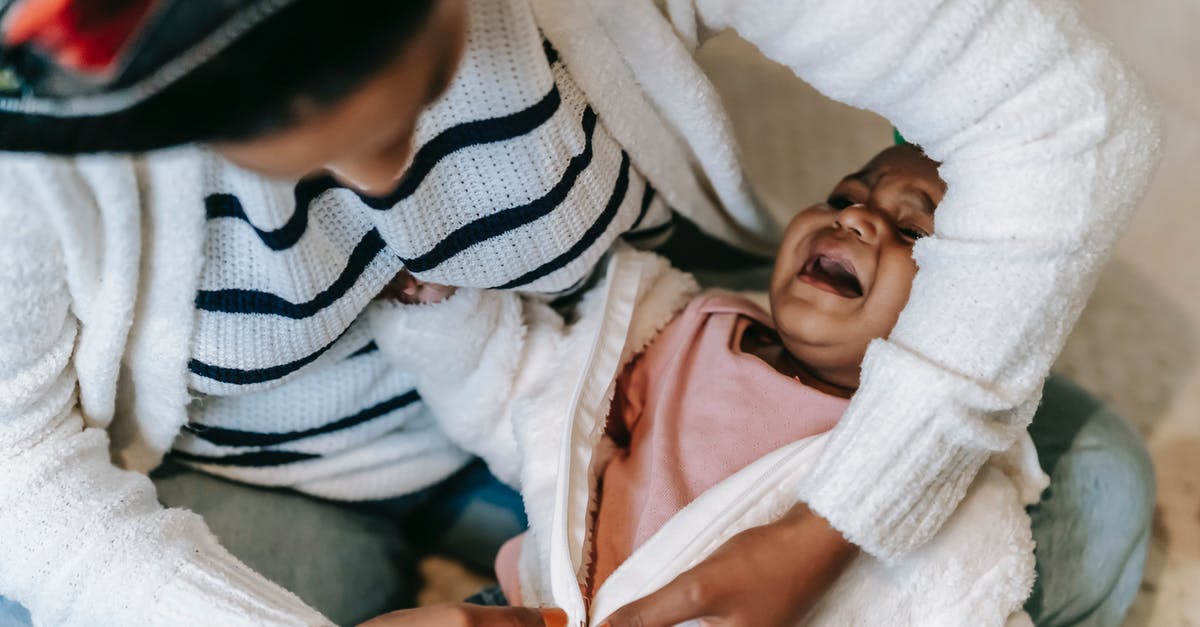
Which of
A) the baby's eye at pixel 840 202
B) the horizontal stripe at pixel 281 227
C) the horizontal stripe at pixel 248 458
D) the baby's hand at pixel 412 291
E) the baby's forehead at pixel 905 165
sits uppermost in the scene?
the horizontal stripe at pixel 281 227

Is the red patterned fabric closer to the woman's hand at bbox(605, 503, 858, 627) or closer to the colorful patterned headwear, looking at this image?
the colorful patterned headwear

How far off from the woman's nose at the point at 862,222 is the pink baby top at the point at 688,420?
11 cm

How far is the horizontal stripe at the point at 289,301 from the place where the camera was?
1.88 feet

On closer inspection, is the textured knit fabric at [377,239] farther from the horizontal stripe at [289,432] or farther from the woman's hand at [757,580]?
the woman's hand at [757,580]

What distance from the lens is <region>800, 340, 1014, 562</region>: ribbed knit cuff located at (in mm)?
544

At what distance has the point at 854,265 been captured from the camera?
2.28 feet

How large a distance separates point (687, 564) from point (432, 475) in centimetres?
29

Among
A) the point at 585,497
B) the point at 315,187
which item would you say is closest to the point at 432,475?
the point at 585,497

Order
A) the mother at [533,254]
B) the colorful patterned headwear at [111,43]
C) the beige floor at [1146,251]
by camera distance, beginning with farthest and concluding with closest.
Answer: the beige floor at [1146,251]
the mother at [533,254]
the colorful patterned headwear at [111,43]

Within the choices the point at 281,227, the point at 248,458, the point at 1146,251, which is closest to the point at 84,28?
the point at 281,227

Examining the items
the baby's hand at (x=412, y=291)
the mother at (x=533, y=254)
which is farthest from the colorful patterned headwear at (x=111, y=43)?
the baby's hand at (x=412, y=291)

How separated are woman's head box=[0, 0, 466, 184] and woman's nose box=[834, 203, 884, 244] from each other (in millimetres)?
440

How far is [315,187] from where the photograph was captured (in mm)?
559

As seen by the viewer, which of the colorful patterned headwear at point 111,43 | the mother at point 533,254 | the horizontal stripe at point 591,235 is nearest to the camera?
the colorful patterned headwear at point 111,43
